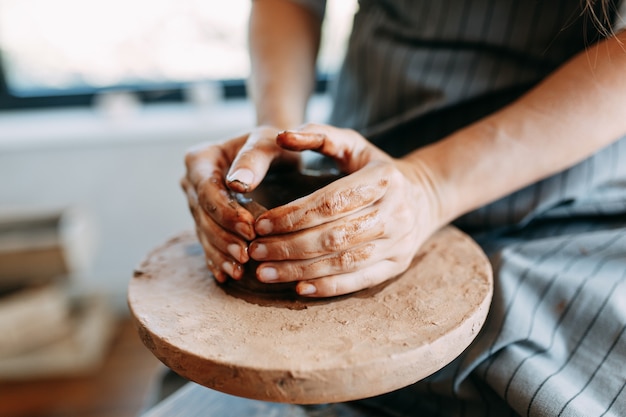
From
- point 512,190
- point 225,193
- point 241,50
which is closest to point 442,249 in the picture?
point 512,190

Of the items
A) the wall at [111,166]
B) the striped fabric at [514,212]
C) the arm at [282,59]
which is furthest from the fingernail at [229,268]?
the wall at [111,166]

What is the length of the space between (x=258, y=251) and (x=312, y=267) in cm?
6

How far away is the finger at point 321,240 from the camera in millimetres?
578

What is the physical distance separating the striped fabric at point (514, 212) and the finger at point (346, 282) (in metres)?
0.15

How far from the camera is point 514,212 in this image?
2.62 feet

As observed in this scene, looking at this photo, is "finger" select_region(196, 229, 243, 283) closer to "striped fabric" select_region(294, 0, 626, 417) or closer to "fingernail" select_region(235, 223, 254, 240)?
"fingernail" select_region(235, 223, 254, 240)

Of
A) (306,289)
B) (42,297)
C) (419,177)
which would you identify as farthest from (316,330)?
(42,297)

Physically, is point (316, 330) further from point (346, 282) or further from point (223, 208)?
point (223, 208)

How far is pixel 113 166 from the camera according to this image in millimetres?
1980

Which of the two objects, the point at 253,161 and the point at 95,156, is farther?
the point at 95,156

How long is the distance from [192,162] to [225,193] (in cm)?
11

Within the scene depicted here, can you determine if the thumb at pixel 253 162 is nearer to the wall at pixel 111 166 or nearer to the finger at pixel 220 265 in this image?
the finger at pixel 220 265

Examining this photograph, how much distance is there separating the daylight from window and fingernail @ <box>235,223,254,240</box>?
1.51 metres

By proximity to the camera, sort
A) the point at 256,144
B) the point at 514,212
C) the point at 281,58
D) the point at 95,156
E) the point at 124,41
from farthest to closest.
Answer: the point at 124,41
the point at 95,156
the point at 281,58
the point at 514,212
the point at 256,144
